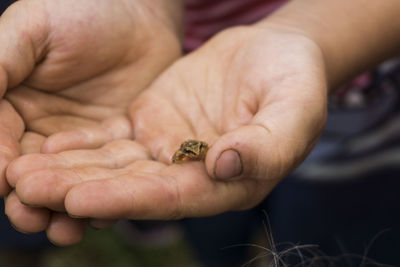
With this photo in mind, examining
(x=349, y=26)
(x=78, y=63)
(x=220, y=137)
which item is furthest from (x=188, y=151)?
(x=349, y=26)

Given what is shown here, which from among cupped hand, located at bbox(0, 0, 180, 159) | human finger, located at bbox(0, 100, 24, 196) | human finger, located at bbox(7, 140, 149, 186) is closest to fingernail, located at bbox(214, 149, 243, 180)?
human finger, located at bbox(7, 140, 149, 186)

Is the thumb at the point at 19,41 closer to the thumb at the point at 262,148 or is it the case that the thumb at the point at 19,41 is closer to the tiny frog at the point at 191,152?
the tiny frog at the point at 191,152

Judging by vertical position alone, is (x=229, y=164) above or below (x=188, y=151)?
above

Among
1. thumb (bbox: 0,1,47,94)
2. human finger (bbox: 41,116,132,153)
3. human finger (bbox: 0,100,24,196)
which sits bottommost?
human finger (bbox: 41,116,132,153)

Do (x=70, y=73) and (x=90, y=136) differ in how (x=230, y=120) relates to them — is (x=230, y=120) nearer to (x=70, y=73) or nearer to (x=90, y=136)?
(x=90, y=136)

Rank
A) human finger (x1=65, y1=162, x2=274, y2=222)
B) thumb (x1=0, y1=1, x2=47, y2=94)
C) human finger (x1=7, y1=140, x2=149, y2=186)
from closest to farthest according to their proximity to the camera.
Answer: human finger (x1=65, y1=162, x2=274, y2=222) < human finger (x1=7, y1=140, x2=149, y2=186) < thumb (x1=0, y1=1, x2=47, y2=94)

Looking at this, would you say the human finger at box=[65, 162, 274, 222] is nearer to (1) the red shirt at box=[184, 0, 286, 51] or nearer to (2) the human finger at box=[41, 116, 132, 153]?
(2) the human finger at box=[41, 116, 132, 153]

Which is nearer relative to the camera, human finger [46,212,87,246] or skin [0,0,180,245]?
human finger [46,212,87,246]
